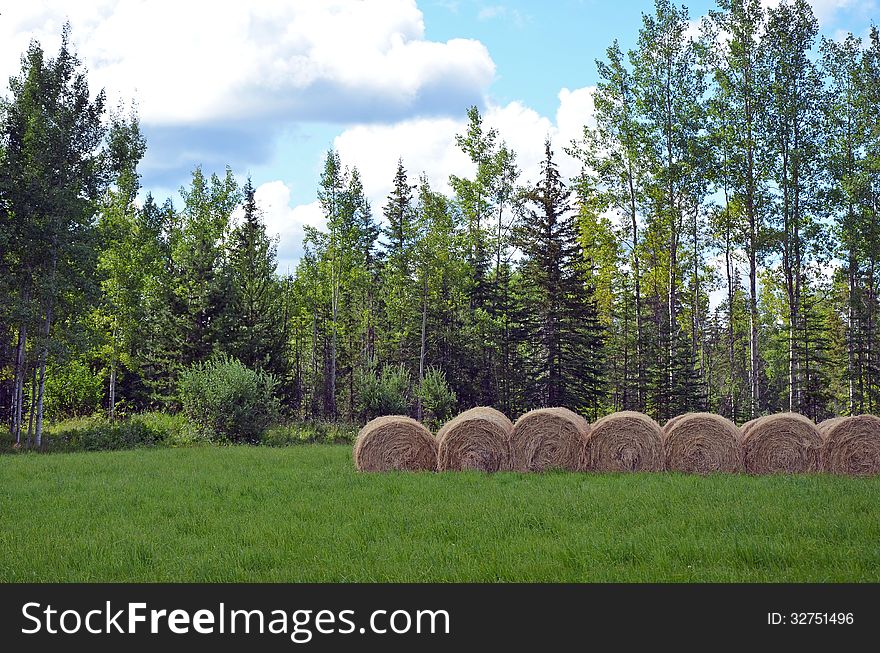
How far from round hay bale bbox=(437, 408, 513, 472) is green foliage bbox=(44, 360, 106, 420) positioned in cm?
2367

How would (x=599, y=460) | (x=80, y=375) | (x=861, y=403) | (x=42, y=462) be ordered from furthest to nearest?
(x=80, y=375) → (x=861, y=403) → (x=42, y=462) → (x=599, y=460)

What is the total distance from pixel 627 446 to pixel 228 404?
1440 centimetres

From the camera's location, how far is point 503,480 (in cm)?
1415

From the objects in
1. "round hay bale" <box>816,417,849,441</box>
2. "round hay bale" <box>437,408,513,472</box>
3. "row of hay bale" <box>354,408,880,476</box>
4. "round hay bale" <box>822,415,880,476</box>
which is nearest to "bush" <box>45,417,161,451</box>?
"row of hay bale" <box>354,408,880,476</box>

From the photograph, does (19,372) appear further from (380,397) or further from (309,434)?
(380,397)

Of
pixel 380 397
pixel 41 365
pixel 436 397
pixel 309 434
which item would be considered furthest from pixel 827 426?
pixel 41 365

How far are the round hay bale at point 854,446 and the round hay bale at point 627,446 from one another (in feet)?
11.3

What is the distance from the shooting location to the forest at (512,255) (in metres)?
26.0

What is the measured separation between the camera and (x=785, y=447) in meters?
15.8

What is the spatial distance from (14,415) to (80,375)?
8.36 metres

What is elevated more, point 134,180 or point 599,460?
point 134,180

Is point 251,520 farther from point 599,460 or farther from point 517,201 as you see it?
point 517,201

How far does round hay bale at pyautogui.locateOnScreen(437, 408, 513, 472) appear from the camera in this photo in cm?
1564
